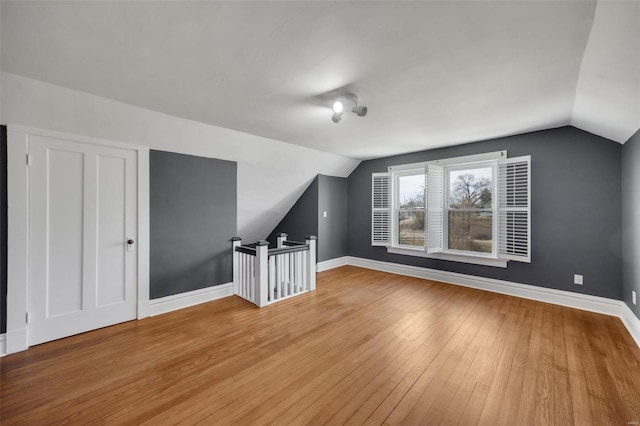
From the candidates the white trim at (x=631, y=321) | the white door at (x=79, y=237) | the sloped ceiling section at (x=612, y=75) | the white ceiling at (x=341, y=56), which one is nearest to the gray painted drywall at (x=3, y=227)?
the white door at (x=79, y=237)

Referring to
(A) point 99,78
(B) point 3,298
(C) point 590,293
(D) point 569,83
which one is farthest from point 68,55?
(C) point 590,293

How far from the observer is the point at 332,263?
5621mm

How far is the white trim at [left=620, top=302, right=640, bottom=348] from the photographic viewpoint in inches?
99.0

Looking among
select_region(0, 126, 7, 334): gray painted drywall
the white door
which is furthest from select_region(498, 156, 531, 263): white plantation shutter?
select_region(0, 126, 7, 334): gray painted drywall

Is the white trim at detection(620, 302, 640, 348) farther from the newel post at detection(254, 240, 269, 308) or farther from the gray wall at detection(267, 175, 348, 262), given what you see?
the gray wall at detection(267, 175, 348, 262)

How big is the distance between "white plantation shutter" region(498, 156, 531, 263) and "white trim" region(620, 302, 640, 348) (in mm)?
1003

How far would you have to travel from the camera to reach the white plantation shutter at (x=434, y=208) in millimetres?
4488

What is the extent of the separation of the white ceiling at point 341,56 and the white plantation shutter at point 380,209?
2476 millimetres

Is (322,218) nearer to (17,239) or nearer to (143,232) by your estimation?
(143,232)

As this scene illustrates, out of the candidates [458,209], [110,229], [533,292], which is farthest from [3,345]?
[533,292]

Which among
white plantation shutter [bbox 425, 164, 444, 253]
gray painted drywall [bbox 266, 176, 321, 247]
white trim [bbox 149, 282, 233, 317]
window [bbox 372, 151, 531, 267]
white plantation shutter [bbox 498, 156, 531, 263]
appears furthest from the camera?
gray painted drywall [bbox 266, 176, 321, 247]

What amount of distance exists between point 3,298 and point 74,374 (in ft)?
3.54

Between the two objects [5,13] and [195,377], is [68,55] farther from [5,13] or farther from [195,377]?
[195,377]

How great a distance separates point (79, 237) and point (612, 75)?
494cm
